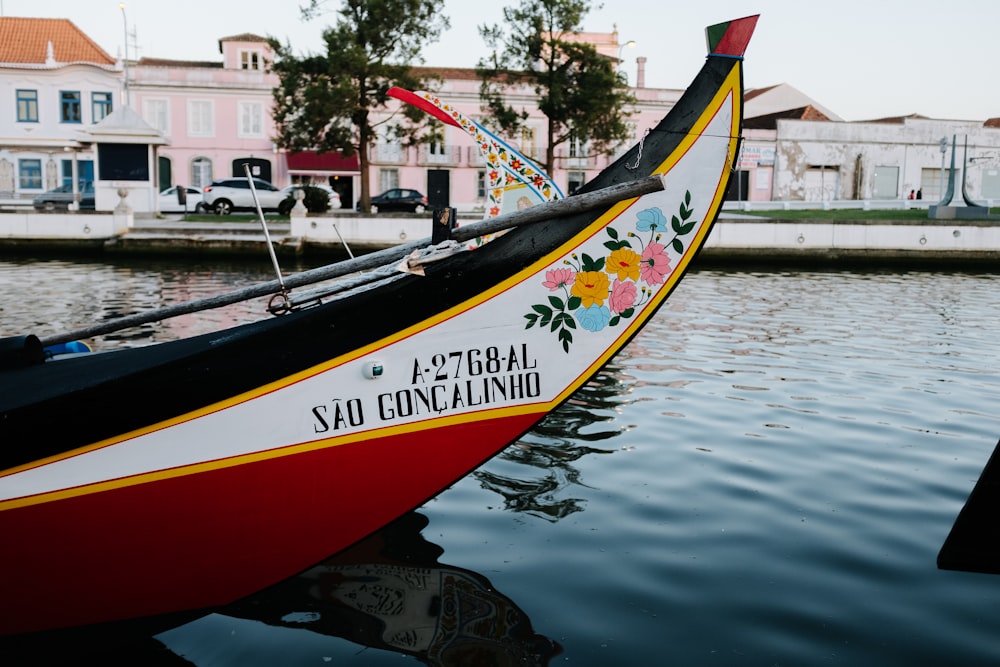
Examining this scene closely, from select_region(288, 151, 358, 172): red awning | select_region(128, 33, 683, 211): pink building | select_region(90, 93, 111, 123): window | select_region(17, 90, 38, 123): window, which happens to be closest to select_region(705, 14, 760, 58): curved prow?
select_region(128, 33, 683, 211): pink building

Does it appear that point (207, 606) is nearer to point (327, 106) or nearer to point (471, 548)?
point (471, 548)

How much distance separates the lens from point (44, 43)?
143ft

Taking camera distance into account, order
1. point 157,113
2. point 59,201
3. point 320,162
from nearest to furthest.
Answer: point 59,201 → point 157,113 → point 320,162

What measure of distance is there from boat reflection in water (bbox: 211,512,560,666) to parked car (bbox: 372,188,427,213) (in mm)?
33008

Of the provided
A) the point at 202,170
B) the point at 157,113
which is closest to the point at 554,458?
the point at 202,170

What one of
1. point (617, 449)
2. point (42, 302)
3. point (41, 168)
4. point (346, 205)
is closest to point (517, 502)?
point (617, 449)

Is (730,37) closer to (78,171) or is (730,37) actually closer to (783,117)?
(78,171)

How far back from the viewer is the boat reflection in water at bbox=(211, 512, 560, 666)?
378cm

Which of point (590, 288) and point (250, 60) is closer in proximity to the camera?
point (590, 288)

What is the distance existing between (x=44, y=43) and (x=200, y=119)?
369 inches

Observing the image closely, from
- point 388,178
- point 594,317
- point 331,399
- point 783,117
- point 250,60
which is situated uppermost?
point 250,60

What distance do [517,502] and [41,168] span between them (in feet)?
141

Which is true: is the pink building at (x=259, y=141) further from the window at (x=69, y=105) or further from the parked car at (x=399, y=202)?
the parked car at (x=399, y=202)

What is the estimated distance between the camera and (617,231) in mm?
3830
